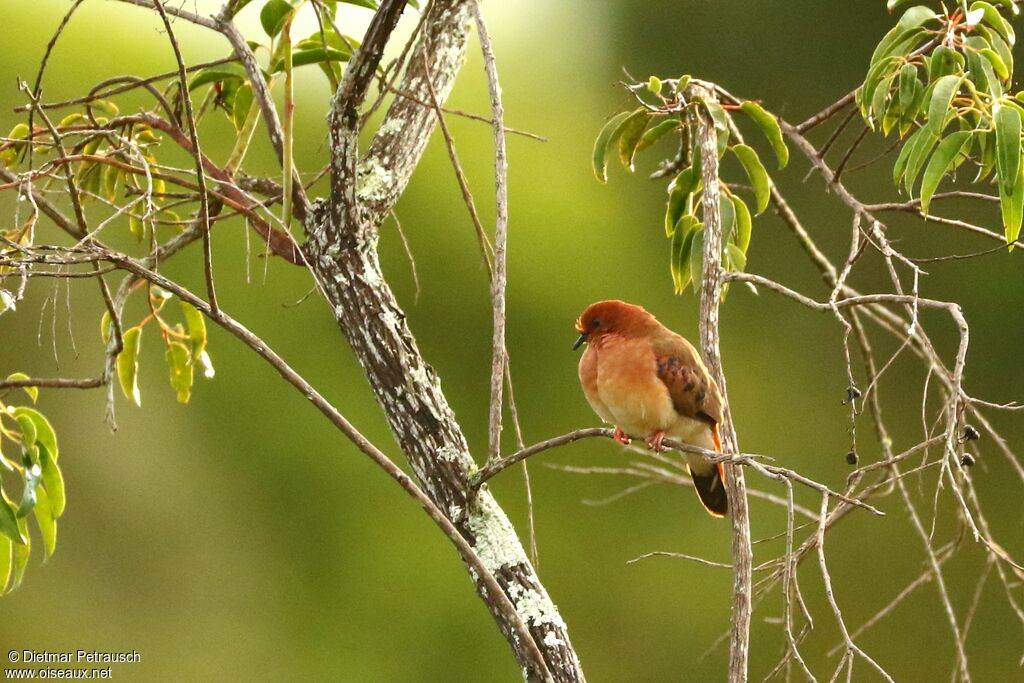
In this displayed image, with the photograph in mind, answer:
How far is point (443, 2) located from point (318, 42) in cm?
26

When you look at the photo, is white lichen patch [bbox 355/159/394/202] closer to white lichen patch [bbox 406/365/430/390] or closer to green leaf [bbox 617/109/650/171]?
white lichen patch [bbox 406/365/430/390]

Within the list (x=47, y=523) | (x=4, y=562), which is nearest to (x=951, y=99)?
(x=47, y=523)

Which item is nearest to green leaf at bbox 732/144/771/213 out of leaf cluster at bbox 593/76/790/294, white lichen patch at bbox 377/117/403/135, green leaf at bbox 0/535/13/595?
leaf cluster at bbox 593/76/790/294

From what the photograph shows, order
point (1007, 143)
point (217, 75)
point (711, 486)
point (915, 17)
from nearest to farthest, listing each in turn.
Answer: point (1007, 143)
point (915, 17)
point (217, 75)
point (711, 486)

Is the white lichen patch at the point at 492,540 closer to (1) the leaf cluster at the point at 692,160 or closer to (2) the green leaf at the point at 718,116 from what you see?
(1) the leaf cluster at the point at 692,160

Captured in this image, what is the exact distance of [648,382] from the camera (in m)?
2.58

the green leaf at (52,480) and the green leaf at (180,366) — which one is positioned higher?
the green leaf at (180,366)

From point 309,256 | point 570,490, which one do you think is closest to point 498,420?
point 309,256

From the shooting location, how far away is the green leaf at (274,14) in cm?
210

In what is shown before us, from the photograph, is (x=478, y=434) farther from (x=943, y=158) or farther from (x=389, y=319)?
(x=943, y=158)

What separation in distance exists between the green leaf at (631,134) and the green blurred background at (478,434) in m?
2.14

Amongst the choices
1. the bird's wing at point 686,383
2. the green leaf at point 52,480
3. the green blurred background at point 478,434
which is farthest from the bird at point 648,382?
the green blurred background at point 478,434

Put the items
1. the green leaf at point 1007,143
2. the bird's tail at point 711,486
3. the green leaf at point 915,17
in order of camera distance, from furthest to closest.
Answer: the bird's tail at point 711,486, the green leaf at point 915,17, the green leaf at point 1007,143

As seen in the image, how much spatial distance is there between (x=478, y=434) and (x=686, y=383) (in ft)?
9.89
